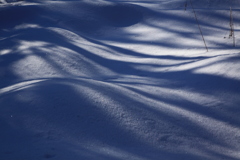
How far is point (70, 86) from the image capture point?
2670 mm

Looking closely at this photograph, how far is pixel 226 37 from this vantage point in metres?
4.33

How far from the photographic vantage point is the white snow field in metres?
1.96

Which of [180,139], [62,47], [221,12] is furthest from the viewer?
[221,12]

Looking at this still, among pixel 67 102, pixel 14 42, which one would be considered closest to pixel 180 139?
pixel 67 102

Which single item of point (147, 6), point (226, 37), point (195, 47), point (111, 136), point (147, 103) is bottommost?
point (111, 136)

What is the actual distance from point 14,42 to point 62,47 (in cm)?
119

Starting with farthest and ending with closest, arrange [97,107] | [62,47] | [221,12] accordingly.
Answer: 1. [221,12]
2. [62,47]
3. [97,107]

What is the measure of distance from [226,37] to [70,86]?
10.7ft

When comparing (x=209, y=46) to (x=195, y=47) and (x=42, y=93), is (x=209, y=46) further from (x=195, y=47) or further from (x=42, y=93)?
(x=42, y=93)

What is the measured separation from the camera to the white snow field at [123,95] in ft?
6.42

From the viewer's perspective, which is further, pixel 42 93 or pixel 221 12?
pixel 221 12

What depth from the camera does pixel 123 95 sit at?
2.66 metres

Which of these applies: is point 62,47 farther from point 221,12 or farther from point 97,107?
point 221,12

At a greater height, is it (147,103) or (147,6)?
(147,6)
